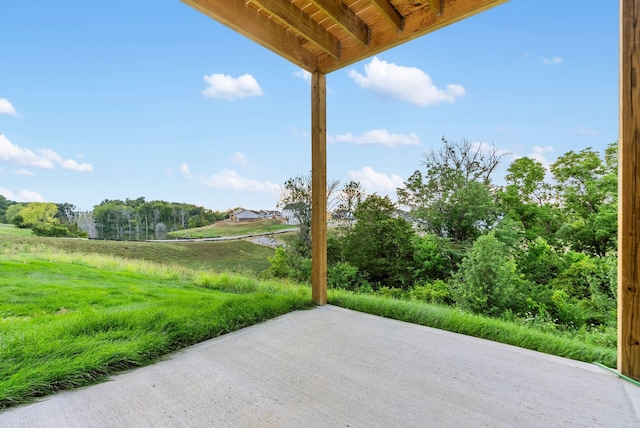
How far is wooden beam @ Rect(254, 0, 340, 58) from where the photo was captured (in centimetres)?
175

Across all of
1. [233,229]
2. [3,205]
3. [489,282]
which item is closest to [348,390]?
[489,282]

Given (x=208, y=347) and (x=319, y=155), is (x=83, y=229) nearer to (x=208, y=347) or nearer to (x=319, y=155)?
(x=208, y=347)

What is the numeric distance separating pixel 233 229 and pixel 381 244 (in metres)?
2.43

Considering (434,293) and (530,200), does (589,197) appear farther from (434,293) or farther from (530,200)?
(434,293)

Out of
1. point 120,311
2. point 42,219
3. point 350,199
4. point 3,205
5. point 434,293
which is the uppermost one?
point 350,199

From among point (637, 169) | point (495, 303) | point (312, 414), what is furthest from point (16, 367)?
point (495, 303)

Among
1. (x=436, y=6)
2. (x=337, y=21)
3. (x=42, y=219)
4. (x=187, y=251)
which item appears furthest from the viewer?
(x=187, y=251)

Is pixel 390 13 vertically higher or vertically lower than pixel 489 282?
higher

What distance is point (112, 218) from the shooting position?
3145mm

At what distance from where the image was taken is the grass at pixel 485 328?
1.64 meters

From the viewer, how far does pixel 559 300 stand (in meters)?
3.10

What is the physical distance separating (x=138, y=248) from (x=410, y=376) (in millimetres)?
3291

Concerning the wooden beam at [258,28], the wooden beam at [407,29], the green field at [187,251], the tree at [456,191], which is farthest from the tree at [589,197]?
the green field at [187,251]

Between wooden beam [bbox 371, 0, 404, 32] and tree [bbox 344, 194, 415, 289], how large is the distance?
2.98 metres
